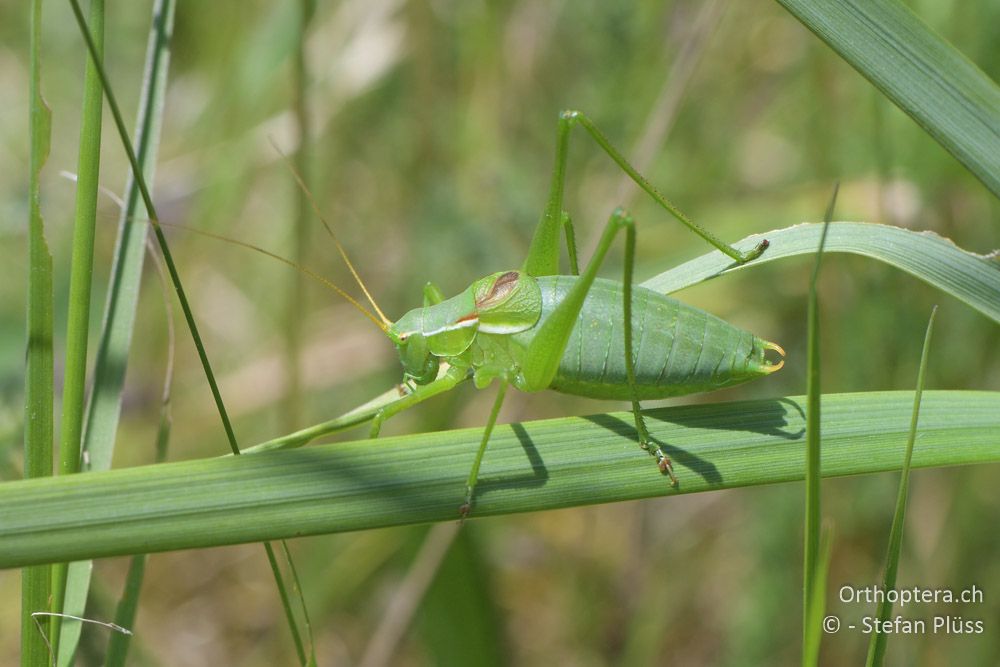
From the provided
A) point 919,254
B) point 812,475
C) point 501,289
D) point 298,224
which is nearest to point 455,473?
point 812,475

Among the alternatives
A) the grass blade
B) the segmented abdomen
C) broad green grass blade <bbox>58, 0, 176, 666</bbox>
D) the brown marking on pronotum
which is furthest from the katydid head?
the grass blade

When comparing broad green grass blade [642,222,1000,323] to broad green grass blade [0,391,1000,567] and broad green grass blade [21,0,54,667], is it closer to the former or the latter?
broad green grass blade [0,391,1000,567]

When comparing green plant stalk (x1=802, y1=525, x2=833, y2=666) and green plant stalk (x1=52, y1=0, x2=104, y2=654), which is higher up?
green plant stalk (x1=52, y1=0, x2=104, y2=654)

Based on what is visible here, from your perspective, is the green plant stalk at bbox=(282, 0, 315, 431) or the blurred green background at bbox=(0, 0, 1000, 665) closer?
the green plant stalk at bbox=(282, 0, 315, 431)

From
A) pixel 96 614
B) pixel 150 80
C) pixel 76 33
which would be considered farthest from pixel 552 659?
pixel 76 33

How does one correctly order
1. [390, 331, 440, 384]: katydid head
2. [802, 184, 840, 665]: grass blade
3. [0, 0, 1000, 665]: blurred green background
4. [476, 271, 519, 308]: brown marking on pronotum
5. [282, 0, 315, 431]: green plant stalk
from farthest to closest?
[0, 0, 1000, 665]: blurred green background
[282, 0, 315, 431]: green plant stalk
[390, 331, 440, 384]: katydid head
[476, 271, 519, 308]: brown marking on pronotum
[802, 184, 840, 665]: grass blade

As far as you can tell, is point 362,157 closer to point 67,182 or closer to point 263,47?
point 263,47
